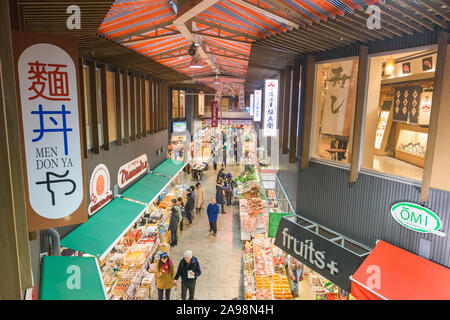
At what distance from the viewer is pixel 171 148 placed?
19.5 meters

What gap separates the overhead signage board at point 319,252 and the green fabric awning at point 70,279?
4148mm

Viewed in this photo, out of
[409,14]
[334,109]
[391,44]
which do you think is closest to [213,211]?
[334,109]

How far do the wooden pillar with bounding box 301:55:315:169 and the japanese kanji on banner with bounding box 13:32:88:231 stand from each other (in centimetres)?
477

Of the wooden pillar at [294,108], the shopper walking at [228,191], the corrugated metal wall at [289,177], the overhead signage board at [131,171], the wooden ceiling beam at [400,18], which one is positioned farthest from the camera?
the shopper walking at [228,191]

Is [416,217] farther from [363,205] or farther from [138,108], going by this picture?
[138,108]

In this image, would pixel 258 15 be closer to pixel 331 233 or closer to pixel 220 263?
pixel 331 233

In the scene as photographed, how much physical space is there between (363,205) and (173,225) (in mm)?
6411

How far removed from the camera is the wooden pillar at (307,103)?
6906mm

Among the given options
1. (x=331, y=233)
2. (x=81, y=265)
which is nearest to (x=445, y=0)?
(x=331, y=233)

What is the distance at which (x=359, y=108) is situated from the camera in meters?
5.87

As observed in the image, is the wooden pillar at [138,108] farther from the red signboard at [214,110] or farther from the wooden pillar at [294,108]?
the red signboard at [214,110]

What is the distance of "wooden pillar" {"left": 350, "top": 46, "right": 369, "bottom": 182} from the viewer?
5.68 metres

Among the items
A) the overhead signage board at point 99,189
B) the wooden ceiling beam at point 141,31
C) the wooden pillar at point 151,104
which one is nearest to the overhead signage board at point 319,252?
the overhead signage board at point 99,189

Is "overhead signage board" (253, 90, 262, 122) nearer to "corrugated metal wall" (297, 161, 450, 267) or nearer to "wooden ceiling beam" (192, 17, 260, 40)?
"wooden ceiling beam" (192, 17, 260, 40)
